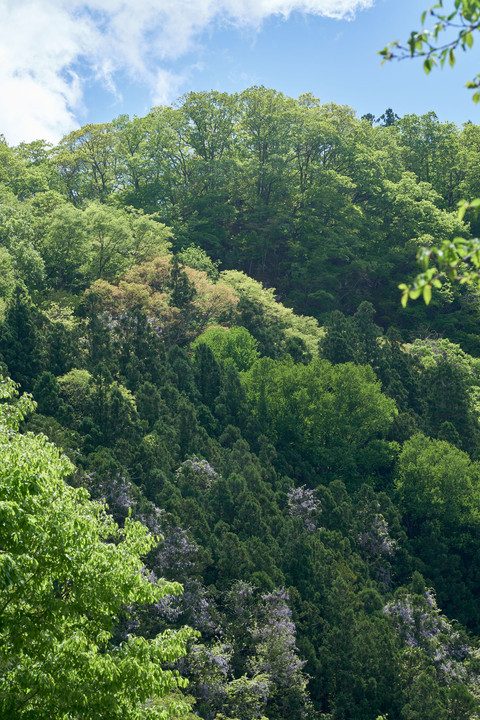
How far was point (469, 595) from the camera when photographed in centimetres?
2995

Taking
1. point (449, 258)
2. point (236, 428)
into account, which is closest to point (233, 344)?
point (236, 428)

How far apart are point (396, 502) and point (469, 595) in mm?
6104

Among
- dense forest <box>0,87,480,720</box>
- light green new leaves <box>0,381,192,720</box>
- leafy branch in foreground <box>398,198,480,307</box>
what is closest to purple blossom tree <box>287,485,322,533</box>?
dense forest <box>0,87,480,720</box>

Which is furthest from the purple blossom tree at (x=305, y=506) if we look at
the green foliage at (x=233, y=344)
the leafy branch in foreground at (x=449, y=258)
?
the leafy branch in foreground at (x=449, y=258)

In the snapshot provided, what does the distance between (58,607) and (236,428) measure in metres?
25.3

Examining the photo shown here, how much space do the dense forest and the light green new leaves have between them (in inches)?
1.6

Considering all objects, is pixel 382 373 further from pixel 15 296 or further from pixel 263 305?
pixel 15 296

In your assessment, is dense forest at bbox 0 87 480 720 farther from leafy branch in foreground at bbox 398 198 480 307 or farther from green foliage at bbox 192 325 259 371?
leafy branch in foreground at bbox 398 198 480 307

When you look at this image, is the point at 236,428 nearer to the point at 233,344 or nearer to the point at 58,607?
the point at 233,344

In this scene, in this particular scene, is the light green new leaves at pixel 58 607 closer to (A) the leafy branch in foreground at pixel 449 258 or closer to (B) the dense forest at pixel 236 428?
(B) the dense forest at pixel 236 428

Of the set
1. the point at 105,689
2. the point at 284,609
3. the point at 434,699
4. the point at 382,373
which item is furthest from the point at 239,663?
the point at 382,373

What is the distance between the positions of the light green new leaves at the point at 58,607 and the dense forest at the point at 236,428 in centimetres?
4

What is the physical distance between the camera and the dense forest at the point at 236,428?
9797mm

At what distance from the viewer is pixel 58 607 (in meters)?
9.02
